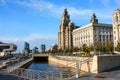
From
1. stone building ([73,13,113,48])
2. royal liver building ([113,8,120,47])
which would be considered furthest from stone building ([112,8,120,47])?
stone building ([73,13,113,48])

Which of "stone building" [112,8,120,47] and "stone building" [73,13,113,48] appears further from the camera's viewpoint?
"stone building" [73,13,113,48]

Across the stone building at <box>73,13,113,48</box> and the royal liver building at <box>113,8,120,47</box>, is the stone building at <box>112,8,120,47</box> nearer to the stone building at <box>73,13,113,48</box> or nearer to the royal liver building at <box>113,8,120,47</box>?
the royal liver building at <box>113,8,120,47</box>

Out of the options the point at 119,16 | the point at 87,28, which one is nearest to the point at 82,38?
the point at 87,28

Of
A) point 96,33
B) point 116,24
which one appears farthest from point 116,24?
point 96,33

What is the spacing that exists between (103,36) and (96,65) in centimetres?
12884

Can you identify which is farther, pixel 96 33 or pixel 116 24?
pixel 96 33

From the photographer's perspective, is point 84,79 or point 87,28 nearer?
point 84,79

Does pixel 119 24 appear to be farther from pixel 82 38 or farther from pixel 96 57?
pixel 96 57

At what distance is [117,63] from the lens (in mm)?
34625

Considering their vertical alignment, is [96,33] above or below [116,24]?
below

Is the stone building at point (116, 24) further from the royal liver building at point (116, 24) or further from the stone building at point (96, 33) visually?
the stone building at point (96, 33)

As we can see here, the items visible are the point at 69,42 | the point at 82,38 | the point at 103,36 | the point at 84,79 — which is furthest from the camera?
the point at 69,42

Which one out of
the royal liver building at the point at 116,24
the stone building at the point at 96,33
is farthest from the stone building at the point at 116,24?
the stone building at the point at 96,33

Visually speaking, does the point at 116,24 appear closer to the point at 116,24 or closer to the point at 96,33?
the point at 116,24
